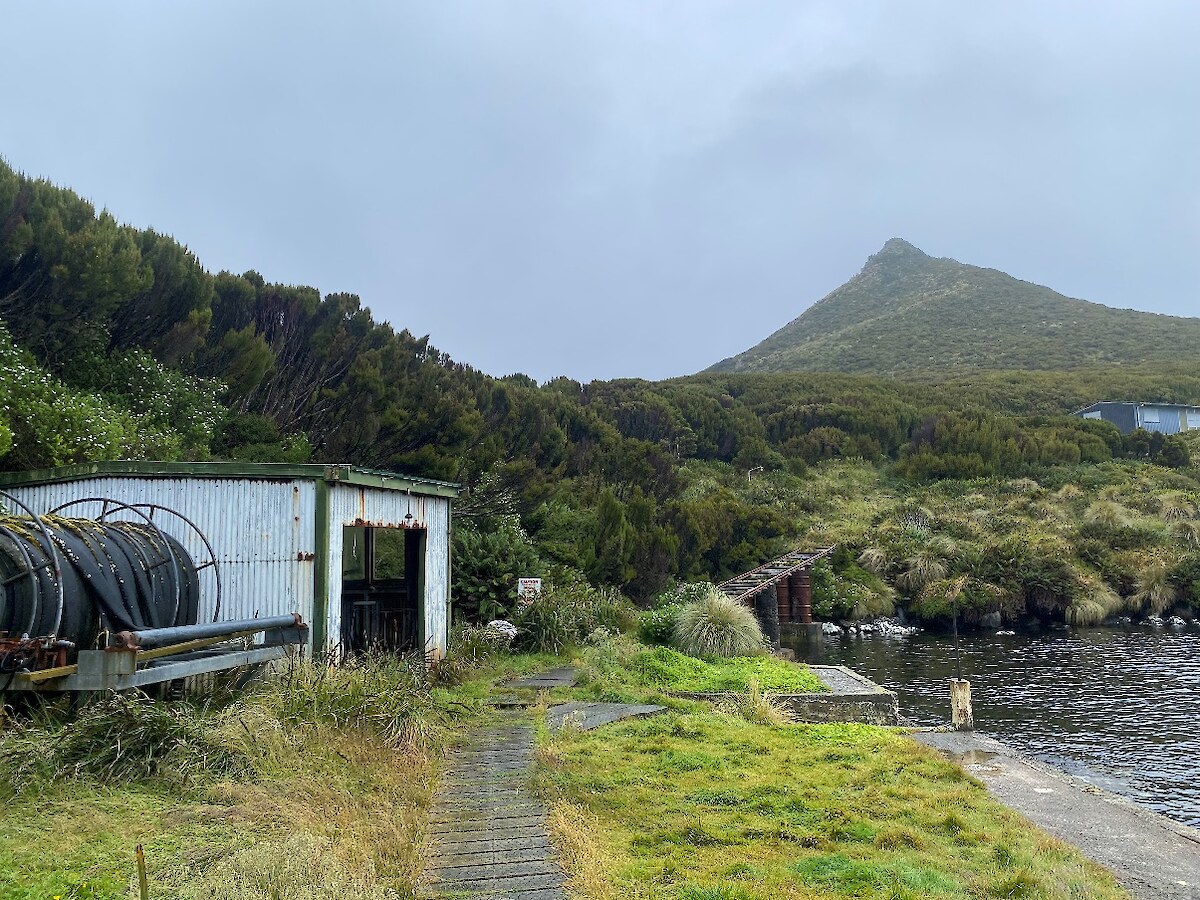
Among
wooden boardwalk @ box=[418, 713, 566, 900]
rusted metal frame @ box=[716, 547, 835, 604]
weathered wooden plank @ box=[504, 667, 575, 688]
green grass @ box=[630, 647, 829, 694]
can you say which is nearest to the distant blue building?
rusted metal frame @ box=[716, 547, 835, 604]

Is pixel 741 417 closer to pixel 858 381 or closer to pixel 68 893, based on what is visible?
pixel 858 381

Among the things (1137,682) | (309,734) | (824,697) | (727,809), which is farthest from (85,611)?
(1137,682)

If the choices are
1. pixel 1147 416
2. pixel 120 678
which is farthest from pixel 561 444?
pixel 1147 416

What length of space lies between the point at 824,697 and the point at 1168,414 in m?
43.2

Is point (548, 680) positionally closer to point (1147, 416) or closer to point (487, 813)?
point (487, 813)

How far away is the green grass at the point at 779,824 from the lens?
5158 millimetres

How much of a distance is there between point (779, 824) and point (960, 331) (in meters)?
78.9

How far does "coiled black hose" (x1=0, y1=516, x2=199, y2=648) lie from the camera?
6711mm

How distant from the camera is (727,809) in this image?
21.7 feet

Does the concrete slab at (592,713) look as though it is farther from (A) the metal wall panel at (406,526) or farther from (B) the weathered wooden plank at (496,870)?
(B) the weathered wooden plank at (496,870)

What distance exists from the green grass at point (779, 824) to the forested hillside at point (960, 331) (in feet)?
198

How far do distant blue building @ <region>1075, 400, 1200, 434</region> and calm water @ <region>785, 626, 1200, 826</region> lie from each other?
997 inches

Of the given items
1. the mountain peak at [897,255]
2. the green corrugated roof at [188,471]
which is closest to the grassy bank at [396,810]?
the green corrugated roof at [188,471]

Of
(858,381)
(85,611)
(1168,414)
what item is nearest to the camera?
(85,611)
